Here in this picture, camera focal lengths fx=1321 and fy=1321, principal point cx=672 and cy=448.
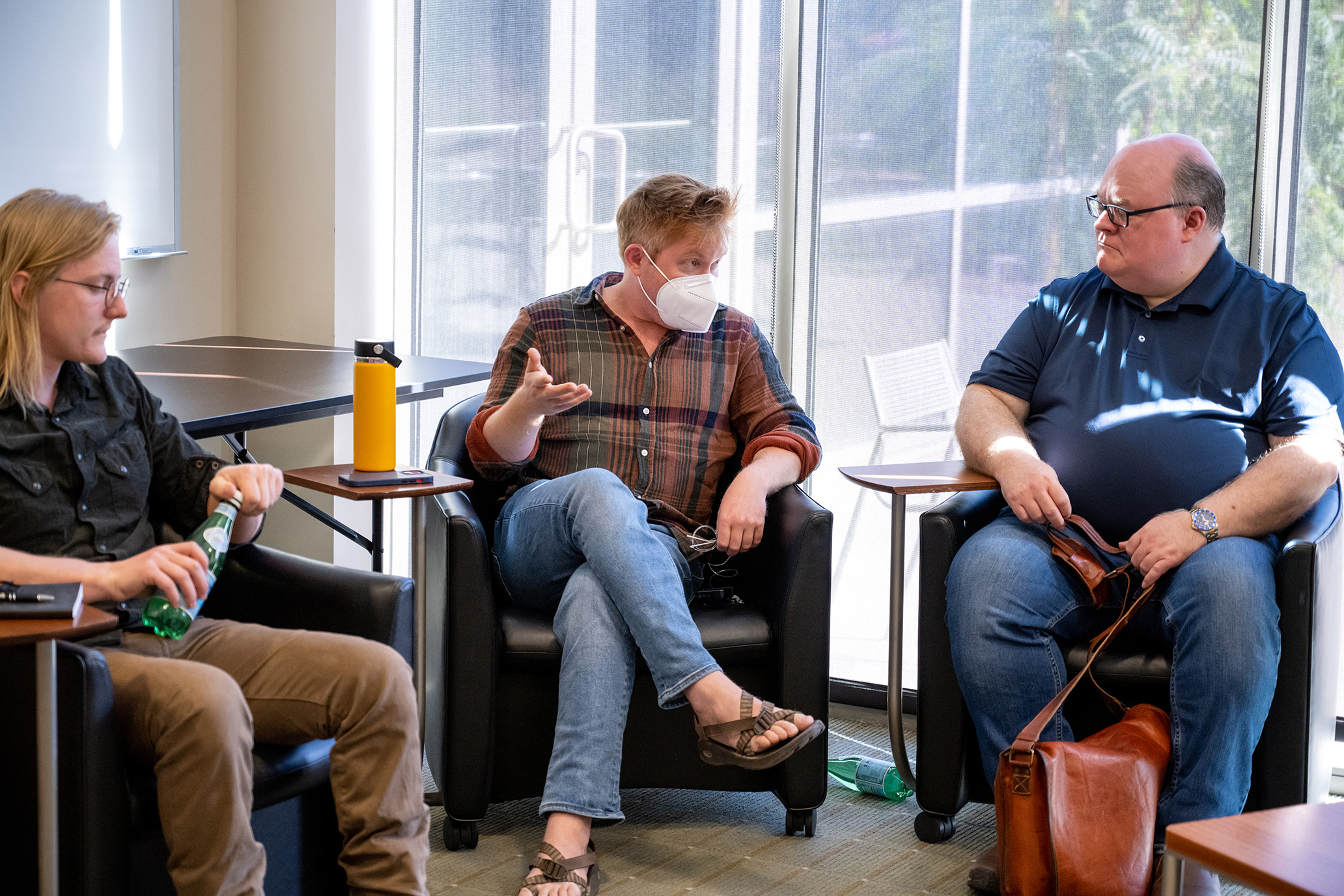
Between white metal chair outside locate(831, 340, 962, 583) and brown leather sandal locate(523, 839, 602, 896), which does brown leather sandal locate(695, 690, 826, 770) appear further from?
white metal chair outside locate(831, 340, 962, 583)

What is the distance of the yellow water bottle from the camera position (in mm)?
2273

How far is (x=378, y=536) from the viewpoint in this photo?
253 cm

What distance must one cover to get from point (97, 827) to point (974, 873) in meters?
1.39

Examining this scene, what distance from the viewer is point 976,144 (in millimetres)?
2951

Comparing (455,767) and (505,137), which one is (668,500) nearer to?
(455,767)

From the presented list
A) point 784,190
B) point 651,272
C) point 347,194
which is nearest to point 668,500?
point 651,272

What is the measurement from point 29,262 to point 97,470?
31 cm

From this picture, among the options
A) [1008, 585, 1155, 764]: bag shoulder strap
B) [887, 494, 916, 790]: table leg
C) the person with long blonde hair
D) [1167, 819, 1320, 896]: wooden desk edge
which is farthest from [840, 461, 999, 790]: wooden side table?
[1167, 819, 1320, 896]: wooden desk edge

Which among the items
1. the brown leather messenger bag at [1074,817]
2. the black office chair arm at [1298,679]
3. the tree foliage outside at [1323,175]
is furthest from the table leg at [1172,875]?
the tree foliage outside at [1323,175]

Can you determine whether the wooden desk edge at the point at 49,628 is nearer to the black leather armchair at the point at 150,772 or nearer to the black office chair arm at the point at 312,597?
the black leather armchair at the point at 150,772

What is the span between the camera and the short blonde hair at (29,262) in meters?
1.81

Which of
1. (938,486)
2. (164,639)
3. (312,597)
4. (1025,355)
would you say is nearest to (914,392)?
(1025,355)

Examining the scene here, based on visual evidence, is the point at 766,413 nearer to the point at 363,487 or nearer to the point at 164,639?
the point at 363,487

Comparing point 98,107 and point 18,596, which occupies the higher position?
point 98,107
